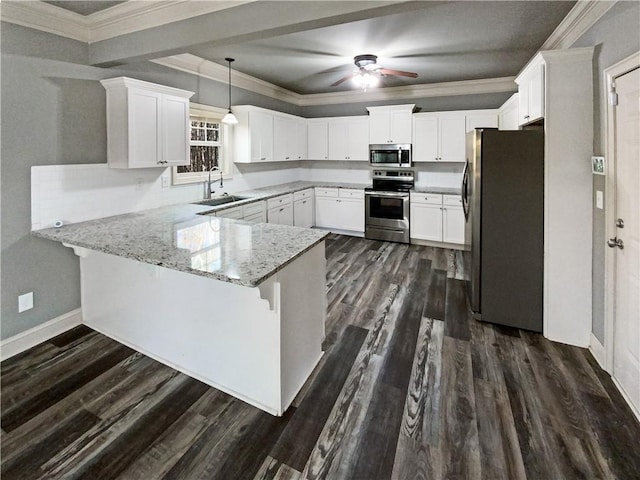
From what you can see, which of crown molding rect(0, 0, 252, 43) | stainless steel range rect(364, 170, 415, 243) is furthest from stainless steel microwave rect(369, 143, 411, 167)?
crown molding rect(0, 0, 252, 43)

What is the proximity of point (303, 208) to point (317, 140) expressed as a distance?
151 cm

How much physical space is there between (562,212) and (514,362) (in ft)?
4.21

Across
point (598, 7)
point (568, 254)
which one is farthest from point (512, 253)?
point (598, 7)

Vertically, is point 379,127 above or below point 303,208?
above

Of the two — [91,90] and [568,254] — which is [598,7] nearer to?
[568,254]

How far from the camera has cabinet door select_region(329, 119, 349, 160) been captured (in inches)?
257

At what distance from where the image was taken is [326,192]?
6.63m

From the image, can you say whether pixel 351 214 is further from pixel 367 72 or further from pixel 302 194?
pixel 367 72

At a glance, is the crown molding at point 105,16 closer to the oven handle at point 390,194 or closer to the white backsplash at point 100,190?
the white backsplash at point 100,190

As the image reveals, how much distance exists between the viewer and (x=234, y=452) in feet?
5.91

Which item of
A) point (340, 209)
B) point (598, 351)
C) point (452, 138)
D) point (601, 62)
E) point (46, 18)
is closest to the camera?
point (601, 62)

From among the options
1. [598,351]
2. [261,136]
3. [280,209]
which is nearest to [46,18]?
[261,136]

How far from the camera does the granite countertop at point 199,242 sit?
5.92ft

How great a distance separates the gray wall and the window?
4072 millimetres
